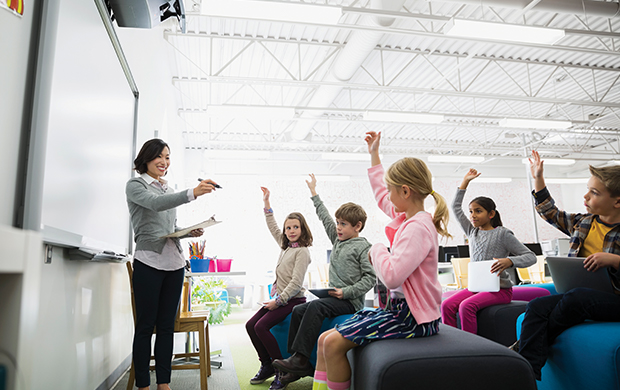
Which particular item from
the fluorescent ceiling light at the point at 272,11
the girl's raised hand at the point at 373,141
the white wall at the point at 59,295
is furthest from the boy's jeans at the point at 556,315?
the fluorescent ceiling light at the point at 272,11

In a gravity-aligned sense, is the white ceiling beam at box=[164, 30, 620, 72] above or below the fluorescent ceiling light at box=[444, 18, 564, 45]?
above

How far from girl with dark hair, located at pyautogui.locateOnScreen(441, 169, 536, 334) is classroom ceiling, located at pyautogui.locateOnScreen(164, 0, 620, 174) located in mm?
2219

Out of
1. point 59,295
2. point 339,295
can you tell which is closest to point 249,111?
point 339,295

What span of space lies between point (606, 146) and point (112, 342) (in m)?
13.4

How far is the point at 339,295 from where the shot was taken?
2.22 meters

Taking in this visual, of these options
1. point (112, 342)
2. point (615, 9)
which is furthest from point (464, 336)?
point (615, 9)

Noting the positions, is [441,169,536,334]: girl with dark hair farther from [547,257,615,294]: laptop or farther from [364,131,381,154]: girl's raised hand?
[364,131,381,154]: girl's raised hand

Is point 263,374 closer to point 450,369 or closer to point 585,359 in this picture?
point 450,369

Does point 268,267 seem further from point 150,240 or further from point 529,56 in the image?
point 150,240

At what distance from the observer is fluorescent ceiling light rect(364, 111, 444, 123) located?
6000mm

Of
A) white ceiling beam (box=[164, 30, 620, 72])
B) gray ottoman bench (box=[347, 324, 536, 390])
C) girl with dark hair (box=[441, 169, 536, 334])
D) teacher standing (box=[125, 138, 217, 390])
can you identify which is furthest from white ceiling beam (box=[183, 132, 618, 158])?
gray ottoman bench (box=[347, 324, 536, 390])

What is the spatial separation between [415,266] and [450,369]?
328mm

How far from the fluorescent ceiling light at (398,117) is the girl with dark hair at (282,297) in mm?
3613

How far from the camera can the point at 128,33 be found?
290cm
